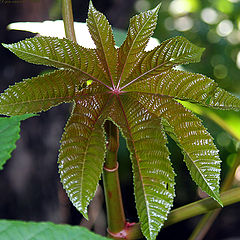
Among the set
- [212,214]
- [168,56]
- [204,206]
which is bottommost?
[212,214]

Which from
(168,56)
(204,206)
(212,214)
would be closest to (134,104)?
(168,56)

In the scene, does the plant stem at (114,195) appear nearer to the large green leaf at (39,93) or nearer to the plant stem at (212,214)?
the large green leaf at (39,93)

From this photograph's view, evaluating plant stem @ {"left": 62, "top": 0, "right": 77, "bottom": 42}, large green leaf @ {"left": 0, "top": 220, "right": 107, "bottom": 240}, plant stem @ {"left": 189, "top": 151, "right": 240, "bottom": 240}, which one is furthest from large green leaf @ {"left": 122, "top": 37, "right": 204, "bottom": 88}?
plant stem @ {"left": 189, "top": 151, "right": 240, "bottom": 240}

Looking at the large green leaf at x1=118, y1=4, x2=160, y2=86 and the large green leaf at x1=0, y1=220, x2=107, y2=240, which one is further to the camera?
the large green leaf at x1=118, y1=4, x2=160, y2=86

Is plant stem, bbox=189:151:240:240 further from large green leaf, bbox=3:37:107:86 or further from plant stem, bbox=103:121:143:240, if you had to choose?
large green leaf, bbox=3:37:107:86

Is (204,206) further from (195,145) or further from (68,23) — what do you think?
(68,23)

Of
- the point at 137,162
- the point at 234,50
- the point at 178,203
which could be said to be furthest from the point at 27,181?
the point at 234,50
